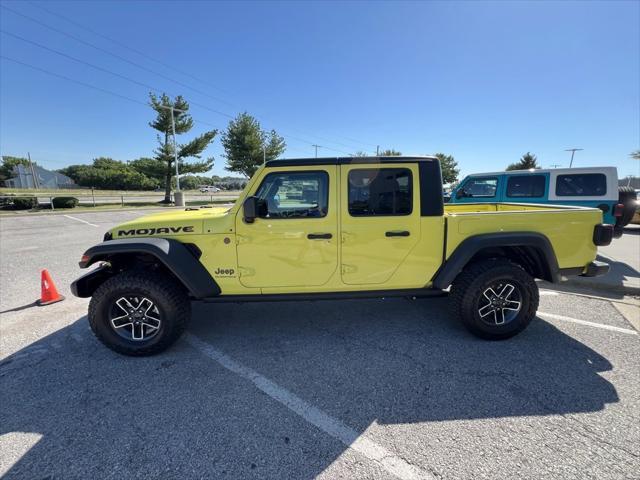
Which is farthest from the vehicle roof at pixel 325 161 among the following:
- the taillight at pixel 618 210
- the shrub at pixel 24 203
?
the shrub at pixel 24 203

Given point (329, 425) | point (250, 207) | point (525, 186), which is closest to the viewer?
point (329, 425)

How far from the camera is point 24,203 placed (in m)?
17.8

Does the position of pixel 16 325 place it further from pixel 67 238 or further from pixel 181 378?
pixel 67 238

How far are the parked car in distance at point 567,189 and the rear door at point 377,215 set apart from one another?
562cm

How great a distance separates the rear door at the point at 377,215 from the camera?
301cm

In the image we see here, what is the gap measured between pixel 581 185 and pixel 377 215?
6377mm

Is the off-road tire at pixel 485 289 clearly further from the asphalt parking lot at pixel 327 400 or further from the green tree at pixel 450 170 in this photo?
the green tree at pixel 450 170

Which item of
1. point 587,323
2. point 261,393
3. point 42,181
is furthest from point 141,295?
point 42,181

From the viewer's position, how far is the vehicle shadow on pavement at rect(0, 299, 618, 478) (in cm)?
190

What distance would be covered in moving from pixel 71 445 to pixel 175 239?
67.2 inches

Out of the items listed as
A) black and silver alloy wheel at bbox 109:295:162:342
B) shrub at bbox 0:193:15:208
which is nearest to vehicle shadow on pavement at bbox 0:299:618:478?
black and silver alloy wheel at bbox 109:295:162:342

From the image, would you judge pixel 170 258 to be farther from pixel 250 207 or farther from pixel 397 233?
pixel 397 233

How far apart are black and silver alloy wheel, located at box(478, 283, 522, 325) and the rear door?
996 millimetres

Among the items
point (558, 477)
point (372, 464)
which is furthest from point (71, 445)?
point (558, 477)
